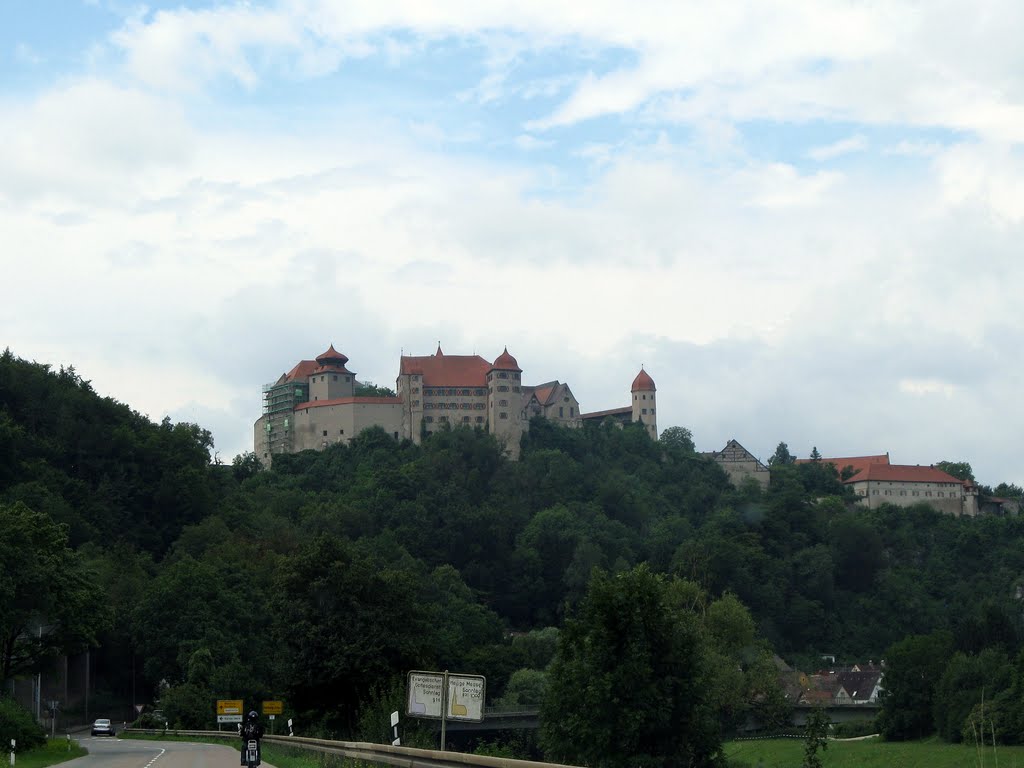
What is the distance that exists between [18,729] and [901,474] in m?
148

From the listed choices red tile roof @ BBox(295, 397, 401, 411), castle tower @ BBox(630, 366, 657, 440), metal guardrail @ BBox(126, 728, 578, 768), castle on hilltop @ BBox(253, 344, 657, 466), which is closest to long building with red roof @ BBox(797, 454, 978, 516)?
castle tower @ BBox(630, 366, 657, 440)

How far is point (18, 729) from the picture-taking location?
40562 mm

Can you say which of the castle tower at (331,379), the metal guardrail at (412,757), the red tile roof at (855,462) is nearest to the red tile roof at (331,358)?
the castle tower at (331,379)

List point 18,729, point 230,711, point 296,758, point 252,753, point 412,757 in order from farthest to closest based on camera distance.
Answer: point 230,711 < point 18,729 < point 296,758 < point 252,753 < point 412,757

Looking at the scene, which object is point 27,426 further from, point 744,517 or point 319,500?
point 744,517

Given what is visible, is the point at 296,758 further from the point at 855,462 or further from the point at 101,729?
the point at 855,462

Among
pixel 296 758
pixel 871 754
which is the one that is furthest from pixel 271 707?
pixel 871 754

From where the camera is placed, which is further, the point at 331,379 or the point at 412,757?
the point at 331,379

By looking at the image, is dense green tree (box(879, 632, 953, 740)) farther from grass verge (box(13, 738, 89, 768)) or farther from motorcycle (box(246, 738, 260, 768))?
motorcycle (box(246, 738, 260, 768))

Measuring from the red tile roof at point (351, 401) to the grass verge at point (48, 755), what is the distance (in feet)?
349

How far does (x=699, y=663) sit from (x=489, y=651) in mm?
51902

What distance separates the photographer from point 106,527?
102 m

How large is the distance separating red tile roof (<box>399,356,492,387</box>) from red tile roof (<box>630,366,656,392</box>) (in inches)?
887

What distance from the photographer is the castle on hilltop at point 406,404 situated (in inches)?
6004
